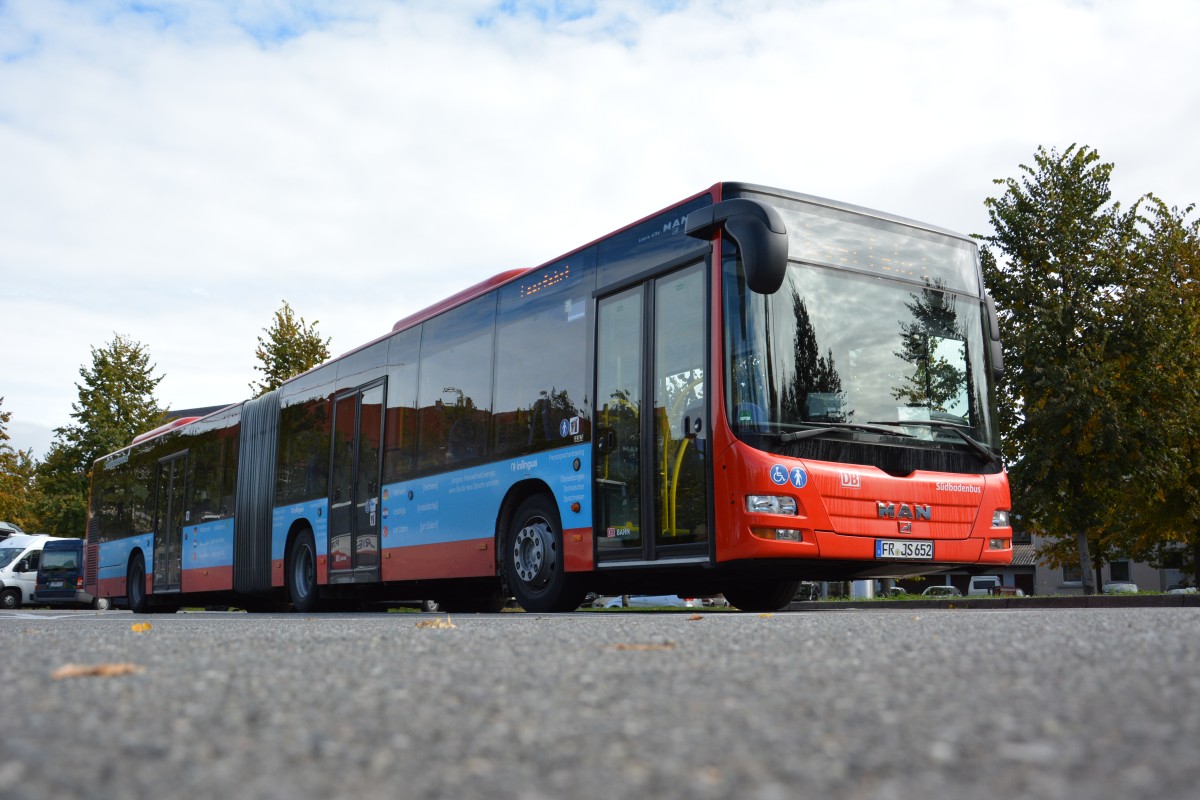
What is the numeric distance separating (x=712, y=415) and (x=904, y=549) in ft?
6.25

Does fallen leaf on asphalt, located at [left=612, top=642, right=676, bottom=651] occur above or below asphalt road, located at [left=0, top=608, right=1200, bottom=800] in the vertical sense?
above

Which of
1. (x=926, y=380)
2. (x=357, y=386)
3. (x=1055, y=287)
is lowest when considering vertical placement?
(x=926, y=380)

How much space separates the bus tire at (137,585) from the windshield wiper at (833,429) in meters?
17.7

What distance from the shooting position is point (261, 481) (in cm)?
1802

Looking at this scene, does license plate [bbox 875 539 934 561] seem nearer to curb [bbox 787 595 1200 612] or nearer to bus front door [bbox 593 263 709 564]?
bus front door [bbox 593 263 709 564]

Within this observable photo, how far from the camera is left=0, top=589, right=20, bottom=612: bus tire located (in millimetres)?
39500

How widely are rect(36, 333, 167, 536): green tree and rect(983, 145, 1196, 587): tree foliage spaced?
3227cm

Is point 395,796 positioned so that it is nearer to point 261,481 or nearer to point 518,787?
point 518,787

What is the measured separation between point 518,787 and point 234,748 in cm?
77

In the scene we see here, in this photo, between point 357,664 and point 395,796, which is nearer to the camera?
point 395,796

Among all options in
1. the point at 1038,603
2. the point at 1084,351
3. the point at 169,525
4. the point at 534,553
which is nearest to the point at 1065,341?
the point at 1084,351

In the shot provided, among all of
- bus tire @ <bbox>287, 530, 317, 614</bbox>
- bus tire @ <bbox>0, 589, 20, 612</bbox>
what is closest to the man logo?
bus tire @ <bbox>287, 530, 317, 614</bbox>

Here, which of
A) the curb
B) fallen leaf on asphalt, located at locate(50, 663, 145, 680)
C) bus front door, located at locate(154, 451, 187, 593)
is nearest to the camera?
fallen leaf on asphalt, located at locate(50, 663, 145, 680)

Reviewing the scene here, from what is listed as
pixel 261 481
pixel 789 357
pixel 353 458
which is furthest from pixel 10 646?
pixel 261 481
